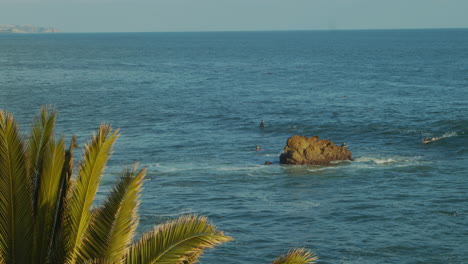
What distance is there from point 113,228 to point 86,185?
83 cm

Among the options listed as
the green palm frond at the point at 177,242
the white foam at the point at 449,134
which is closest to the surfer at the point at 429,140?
the white foam at the point at 449,134

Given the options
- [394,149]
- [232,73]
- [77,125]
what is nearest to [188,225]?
[394,149]

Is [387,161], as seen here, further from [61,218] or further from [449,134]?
[61,218]

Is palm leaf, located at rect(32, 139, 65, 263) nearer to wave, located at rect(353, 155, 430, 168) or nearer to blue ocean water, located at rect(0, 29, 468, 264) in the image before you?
blue ocean water, located at rect(0, 29, 468, 264)

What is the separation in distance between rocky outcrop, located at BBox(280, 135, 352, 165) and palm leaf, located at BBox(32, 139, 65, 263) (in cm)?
4270

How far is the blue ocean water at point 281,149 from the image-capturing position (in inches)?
1484

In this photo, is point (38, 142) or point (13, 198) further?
point (38, 142)

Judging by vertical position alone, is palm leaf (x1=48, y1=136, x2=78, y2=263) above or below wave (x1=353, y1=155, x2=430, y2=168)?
above

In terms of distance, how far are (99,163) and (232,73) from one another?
141 meters

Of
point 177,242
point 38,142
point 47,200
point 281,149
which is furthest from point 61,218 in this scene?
point 281,149

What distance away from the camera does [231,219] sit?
4106cm

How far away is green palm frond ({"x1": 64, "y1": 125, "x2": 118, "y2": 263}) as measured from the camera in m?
11.0

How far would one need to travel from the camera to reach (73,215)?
11.2 meters

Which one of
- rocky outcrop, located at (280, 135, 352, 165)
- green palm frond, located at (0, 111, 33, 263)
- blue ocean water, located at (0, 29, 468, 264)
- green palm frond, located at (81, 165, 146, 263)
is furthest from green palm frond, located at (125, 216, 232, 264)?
rocky outcrop, located at (280, 135, 352, 165)
